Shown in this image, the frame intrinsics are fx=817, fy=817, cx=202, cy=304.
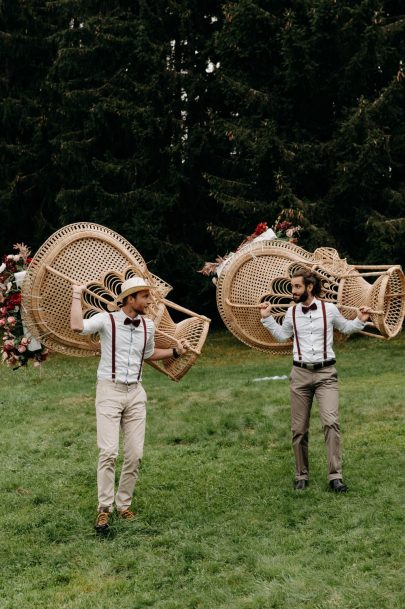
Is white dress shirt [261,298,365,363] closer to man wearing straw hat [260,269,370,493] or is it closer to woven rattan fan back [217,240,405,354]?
man wearing straw hat [260,269,370,493]

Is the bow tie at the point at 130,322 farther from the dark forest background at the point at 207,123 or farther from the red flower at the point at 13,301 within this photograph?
the dark forest background at the point at 207,123

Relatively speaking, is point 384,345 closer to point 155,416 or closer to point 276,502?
point 155,416

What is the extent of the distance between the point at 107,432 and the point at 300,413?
221 centimetres

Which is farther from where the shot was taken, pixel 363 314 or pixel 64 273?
pixel 363 314

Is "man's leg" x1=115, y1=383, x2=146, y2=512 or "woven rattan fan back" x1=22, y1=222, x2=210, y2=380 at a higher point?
"woven rattan fan back" x1=22, y1=222, x2=210, y2=380

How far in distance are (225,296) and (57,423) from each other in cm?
558

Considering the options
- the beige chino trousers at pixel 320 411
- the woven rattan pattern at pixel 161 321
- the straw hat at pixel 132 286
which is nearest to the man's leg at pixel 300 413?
the beige chino trousers at pixel 320 411

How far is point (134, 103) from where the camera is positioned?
2442cm

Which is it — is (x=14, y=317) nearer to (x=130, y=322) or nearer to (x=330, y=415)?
(x=130, y=322)

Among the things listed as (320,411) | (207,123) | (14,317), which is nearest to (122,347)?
(14,317)

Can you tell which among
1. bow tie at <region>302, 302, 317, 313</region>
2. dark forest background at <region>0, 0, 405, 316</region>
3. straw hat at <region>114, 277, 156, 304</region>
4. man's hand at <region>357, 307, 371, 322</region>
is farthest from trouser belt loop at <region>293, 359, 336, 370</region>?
dark forest background at <region>0, 0, 405, 316</region>

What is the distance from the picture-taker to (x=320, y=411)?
8461 mm

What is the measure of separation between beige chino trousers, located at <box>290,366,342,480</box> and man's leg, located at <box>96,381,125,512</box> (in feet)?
6.68

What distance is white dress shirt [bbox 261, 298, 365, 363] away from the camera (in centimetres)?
838
